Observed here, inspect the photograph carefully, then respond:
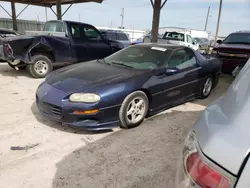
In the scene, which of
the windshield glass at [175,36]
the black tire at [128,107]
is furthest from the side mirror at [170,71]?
the windshield glass at [175,36]

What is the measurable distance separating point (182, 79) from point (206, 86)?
→ 1311 mm

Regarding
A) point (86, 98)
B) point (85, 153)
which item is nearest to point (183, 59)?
point (86, 98)

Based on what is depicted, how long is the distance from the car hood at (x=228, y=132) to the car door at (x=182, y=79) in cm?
266

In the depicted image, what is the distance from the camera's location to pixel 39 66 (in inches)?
261

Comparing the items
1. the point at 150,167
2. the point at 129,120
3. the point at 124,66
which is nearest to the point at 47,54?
the point at 124,66

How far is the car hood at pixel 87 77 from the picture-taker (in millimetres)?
3434

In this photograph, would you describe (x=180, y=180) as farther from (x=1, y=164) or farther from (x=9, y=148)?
(x=9, y=148)

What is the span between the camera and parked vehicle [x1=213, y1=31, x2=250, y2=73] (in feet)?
24.7

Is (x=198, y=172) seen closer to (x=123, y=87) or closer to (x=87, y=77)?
(x=123, y=87)

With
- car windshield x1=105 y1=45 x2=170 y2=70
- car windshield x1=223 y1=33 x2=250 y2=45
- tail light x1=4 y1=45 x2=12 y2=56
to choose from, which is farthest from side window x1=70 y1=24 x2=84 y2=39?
car windshield x1=223 y1=33 x2=250 y2=45

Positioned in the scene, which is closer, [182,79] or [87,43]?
[182,79]

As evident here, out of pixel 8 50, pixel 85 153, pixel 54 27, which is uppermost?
pixel 54 27

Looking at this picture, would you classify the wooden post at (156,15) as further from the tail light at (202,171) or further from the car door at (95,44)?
the tail light at (202,171)

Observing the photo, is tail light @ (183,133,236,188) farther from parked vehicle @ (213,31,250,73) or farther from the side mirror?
parked vehicle @ (213,31,250,73)
